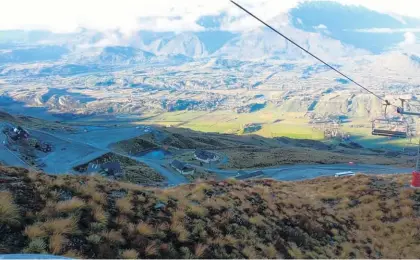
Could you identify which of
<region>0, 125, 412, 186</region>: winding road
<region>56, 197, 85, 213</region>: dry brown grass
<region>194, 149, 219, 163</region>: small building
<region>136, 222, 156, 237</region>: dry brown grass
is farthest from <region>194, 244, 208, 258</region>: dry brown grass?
<region>194, 149, 219, 163</region>: small building

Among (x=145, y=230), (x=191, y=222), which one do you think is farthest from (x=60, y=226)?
(x=191, y=222)

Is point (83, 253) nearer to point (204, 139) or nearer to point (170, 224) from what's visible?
point (170, 224)

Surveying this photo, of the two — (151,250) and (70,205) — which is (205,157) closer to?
(70,205)

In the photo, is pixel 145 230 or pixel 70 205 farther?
pixel 70 205

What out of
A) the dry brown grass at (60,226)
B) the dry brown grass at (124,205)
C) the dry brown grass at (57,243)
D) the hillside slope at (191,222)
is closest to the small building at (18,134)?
the hillside slope at (191,222)

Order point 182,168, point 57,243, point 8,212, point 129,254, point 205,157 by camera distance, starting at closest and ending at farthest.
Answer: point 57,243 → point 129,254 → point 8,212 → point 182,168 → point 205,157

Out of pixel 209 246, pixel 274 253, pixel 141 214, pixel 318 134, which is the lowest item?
pixel 318 134

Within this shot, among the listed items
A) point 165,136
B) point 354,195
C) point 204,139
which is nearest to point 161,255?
point 354,195

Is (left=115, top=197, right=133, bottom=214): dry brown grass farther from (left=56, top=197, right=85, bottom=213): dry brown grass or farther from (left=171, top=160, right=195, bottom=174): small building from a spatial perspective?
(left=171, top=160, right=195, bottom=174): small building
